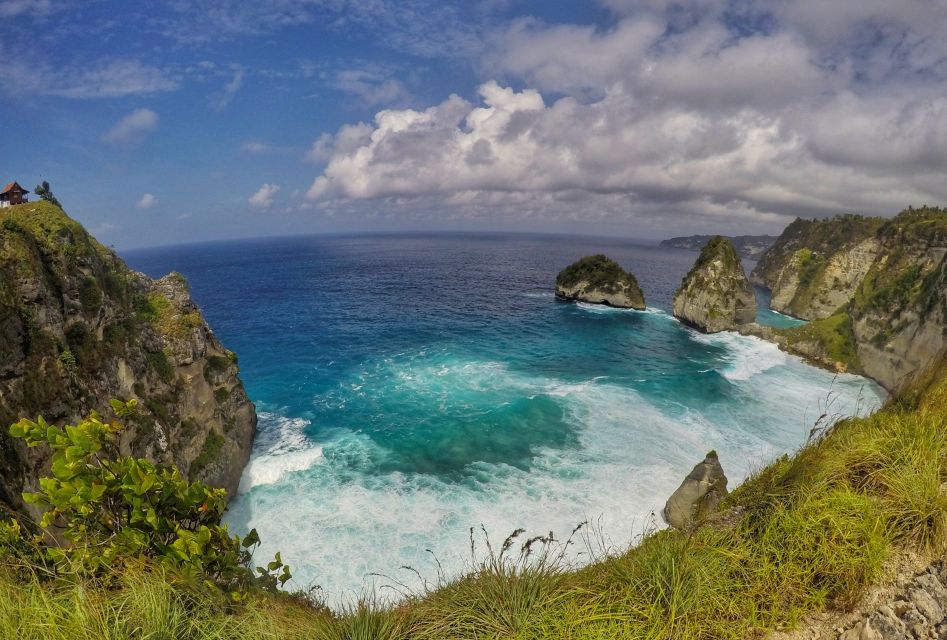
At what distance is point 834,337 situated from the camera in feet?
188

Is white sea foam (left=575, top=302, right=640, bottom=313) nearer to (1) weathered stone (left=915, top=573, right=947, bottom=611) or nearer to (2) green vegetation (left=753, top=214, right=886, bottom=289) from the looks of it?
(2) green vegetation (left=753, top=214, right=886, bottom=289)

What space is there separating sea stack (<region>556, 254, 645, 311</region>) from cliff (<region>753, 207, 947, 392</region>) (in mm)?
27422

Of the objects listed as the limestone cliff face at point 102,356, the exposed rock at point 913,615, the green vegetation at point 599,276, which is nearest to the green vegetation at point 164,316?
the limestone cliff face at point 102,356

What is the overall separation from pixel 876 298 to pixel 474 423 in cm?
5832

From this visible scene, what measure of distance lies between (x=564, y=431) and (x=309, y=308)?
205ft

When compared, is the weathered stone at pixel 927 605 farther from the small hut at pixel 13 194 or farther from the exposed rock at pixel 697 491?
the small hut at pixel 13 194

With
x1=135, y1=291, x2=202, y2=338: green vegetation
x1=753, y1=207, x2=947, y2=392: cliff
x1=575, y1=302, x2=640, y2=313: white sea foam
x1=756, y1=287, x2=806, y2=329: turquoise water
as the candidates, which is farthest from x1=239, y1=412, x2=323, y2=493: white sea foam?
x1=756, y1=287, x2=806, y2=329: turquoise water

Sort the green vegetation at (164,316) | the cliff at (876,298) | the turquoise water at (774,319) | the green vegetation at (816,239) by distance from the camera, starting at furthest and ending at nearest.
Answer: the green vegetation at (816,239)
the turquoise water at (774,319)
the cliff at (876,298)
the green vegetation at (164,316)

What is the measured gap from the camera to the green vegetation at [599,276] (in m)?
92.5

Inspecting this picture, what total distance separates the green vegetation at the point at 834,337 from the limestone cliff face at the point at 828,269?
33038 millimetres

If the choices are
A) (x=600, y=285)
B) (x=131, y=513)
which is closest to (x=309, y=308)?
(x=600, y=285)

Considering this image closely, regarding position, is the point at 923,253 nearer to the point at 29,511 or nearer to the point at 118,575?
the point at 118,575

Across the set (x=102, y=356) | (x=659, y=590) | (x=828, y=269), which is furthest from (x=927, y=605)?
(x=828, y=269)

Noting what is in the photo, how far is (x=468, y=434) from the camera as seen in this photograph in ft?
109
